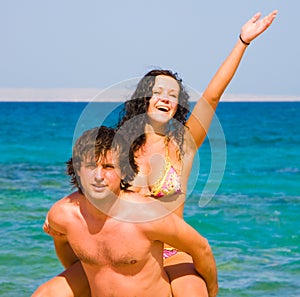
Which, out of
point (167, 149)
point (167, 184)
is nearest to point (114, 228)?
point (167, 184)

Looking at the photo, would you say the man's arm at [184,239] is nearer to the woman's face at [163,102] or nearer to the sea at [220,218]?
the sea at [220,218]

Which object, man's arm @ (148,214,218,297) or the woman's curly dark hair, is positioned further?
the woman's curly dark hair

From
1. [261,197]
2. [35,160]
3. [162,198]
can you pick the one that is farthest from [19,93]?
[162,198]

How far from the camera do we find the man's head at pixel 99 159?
4422 millimetres

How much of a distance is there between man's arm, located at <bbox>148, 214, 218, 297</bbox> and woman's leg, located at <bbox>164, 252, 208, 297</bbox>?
62mm

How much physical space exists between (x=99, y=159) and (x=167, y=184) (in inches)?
33.2

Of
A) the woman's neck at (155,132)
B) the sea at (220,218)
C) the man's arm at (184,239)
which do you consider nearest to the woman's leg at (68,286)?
the man's arm at (184,239)

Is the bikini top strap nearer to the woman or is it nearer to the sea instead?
the woman

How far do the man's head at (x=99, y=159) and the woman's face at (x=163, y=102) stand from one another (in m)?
0.77

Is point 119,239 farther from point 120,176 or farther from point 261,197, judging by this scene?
point 261,197

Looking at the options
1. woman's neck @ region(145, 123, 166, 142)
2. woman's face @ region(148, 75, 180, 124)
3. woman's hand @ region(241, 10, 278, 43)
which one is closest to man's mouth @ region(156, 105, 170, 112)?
woman's face @ region(148, 75, 180, 124)

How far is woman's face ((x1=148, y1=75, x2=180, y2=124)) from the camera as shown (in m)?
5.32

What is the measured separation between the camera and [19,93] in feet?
483

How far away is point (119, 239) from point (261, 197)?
1261 centimetres
